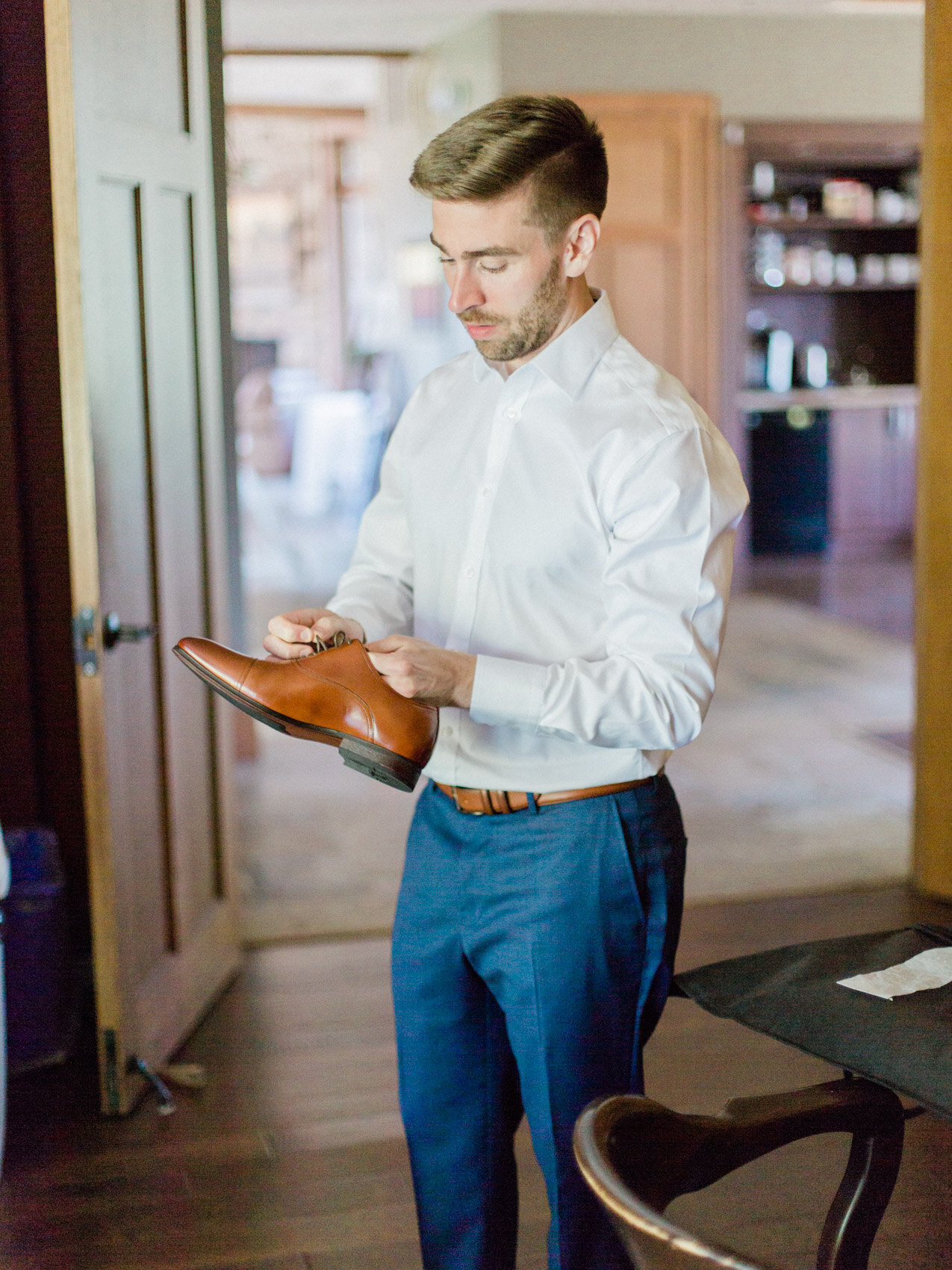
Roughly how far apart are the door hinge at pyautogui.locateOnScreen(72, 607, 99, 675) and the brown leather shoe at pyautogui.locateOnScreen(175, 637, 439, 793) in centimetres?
96

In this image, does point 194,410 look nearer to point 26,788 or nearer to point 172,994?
point 26,788

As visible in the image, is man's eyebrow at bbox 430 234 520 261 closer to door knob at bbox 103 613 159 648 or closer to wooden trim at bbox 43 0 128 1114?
wooden trim at bbox 43 0 128 1114

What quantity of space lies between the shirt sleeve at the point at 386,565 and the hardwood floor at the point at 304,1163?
1.06 metres

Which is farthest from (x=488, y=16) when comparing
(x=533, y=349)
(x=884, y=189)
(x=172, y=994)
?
(x=533, y=349)

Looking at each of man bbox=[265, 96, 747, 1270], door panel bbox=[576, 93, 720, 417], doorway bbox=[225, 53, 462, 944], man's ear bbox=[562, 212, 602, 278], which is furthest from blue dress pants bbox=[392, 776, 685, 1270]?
door panel bbox=[576, 93, 720, 417]

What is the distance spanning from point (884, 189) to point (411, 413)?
819 cm

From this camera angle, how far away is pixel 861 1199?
127 cm

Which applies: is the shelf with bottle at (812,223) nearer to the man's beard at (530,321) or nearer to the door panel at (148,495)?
the door panel at (148,495)

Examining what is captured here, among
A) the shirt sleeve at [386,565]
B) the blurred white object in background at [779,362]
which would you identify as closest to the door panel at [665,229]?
the blurred white object in background at [779,362]

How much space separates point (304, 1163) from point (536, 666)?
138cm

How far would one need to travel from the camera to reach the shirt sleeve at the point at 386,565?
1.65 m

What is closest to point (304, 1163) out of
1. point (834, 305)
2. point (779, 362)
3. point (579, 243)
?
point (579, 243)

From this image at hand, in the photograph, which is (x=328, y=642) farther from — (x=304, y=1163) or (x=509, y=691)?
(x=304, y=1163)

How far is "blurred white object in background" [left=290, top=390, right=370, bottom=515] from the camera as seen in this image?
10.2m
